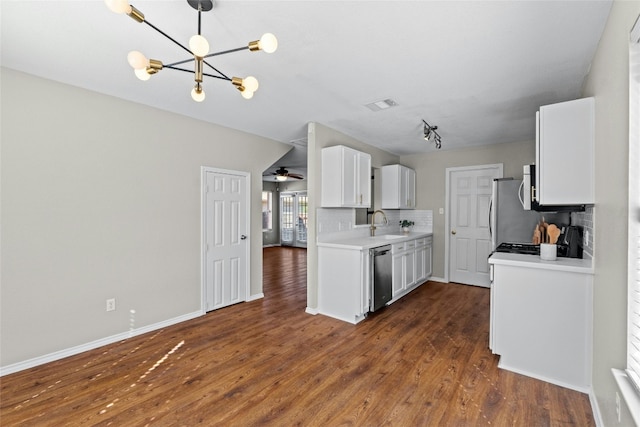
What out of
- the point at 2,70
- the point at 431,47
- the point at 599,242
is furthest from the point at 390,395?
the point at 2,70

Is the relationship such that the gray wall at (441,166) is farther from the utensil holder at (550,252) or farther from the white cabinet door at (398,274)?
the utensil holder at (550,252)

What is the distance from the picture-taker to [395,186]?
17.5 ft

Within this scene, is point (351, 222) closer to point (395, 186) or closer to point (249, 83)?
point (395, 186)

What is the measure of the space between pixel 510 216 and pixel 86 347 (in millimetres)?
5231

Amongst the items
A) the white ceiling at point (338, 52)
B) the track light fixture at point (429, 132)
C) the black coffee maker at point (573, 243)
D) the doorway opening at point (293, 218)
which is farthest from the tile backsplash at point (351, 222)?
the doorway opening at point (293, 218)

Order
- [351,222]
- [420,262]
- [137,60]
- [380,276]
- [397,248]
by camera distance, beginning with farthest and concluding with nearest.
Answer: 1. [420,262]
2. [351,222]
3. [397,248]
4. [380,276]
5. [137,60]

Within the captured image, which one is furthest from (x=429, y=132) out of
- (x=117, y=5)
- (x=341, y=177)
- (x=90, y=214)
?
(x=90, y=214)

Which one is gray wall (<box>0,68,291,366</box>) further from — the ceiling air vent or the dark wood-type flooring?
the ceiling air vent

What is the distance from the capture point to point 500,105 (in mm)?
3244

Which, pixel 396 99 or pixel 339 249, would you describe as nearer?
pixel 396 99

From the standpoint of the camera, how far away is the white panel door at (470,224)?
518 centimetres

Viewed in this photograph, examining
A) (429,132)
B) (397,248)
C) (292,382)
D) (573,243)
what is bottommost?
(292,382)

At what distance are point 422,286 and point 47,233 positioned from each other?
5106 mm

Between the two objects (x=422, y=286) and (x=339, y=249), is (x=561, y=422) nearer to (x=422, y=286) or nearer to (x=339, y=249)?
(x=339, y=249)
